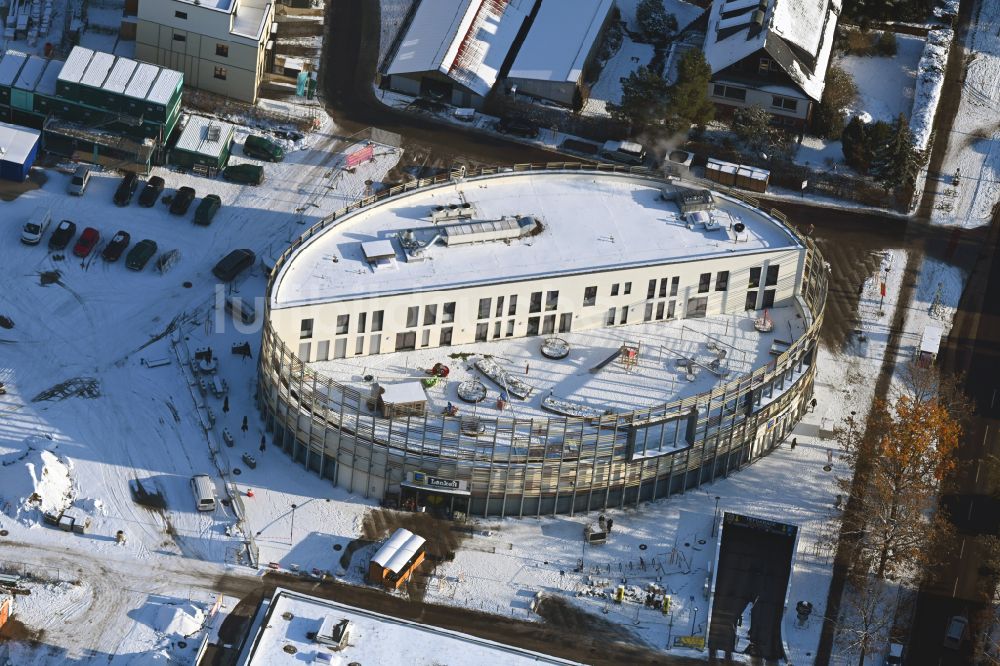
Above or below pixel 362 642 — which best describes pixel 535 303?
above

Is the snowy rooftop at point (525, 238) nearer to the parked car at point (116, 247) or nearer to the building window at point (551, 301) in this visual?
the building window at point (551, 301)

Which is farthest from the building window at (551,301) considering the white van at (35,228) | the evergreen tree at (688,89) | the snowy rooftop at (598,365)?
the white van at (35,228)

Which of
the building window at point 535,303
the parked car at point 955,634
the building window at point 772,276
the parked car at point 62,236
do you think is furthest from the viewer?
the parked car at point 62,236

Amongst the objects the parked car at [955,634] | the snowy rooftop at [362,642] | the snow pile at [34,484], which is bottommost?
the snowy rooftop at [362,642]

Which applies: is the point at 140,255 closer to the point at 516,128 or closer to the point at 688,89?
the point at 516,128

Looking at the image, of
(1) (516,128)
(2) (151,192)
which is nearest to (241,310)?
(2) (151,192)

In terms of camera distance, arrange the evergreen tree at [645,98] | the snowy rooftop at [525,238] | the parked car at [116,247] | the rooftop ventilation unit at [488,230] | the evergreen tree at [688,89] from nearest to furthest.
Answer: the snowy rooftop at [525,238]
the rooftop ventilation unit at [488,230]
the parked car at [116,247]
the evergreen tree at [688,89]
the evergreen tree at [645,98]

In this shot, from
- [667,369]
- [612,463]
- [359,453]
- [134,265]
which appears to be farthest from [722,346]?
[134,265]
